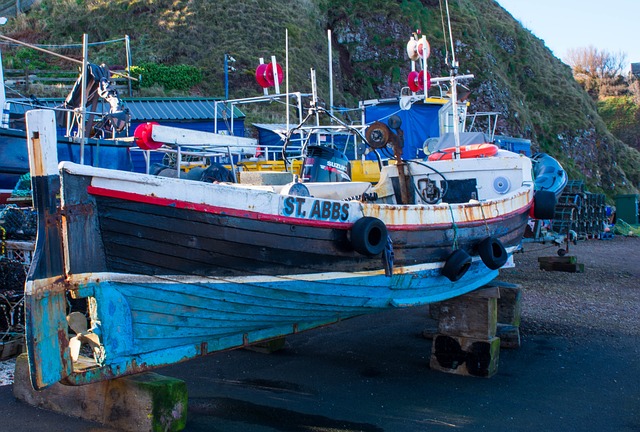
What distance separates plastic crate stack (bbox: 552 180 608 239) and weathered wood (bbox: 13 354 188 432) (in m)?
14.1

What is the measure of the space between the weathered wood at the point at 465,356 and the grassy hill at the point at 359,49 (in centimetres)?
2475

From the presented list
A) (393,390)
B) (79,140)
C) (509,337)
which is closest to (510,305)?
(509,337)

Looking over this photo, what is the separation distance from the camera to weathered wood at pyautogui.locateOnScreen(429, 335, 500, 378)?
6.79 meters

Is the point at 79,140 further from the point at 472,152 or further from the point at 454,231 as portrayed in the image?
the point at 454,231

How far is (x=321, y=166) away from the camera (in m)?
7.51

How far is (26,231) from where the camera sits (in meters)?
6.96

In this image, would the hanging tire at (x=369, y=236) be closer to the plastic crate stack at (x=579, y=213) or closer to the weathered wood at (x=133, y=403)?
the weathered wood at (x=133, y=403)

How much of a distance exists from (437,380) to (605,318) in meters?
4.39

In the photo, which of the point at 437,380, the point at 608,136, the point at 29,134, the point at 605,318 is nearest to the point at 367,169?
the point at 605,318

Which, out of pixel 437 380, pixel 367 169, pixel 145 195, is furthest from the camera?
pixel 367 169

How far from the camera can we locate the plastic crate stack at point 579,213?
19.2 meters

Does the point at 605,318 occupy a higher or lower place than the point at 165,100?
Result: lower

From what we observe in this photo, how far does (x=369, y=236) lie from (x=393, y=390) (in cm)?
189

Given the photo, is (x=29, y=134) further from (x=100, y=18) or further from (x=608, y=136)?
(x=608, y=136)
